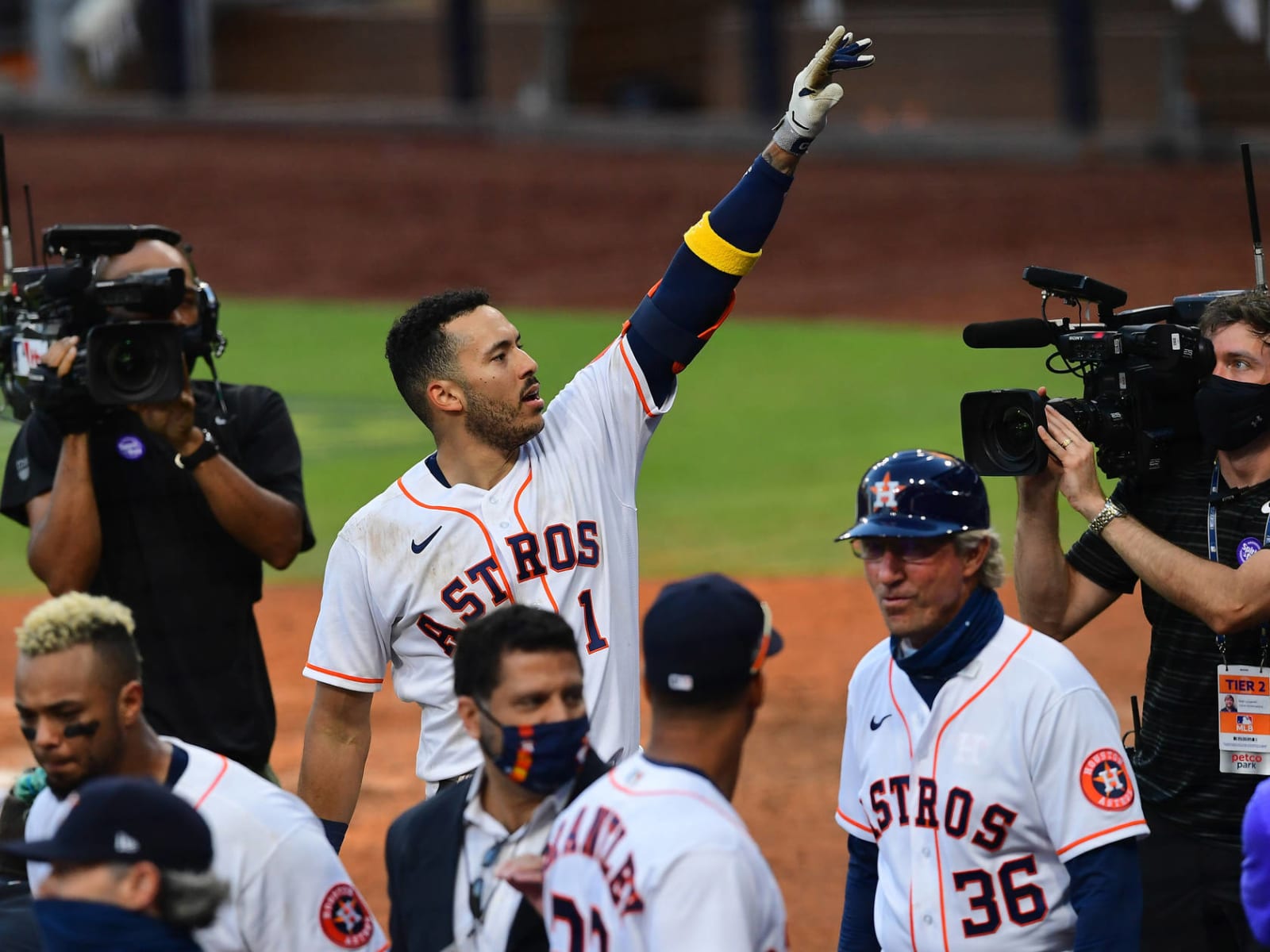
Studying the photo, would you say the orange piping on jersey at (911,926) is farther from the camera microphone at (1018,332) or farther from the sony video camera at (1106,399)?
the camera microphone at (1018,332)

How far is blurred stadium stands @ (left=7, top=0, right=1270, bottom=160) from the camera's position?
1043 inches

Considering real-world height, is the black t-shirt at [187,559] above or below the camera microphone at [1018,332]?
below

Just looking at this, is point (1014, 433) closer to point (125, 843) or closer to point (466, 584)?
point (466, 584)

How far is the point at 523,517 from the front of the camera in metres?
4.14

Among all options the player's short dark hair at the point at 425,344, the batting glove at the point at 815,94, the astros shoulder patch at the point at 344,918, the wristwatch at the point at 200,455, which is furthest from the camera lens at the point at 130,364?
the astros shoulder patch at the point at 344,918

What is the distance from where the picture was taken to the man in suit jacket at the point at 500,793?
3166 mm

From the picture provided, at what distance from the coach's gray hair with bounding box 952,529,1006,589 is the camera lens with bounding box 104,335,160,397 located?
86.7 inches

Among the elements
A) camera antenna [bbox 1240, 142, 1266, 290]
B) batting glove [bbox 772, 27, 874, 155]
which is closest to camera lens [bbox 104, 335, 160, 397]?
batting glove [bbox 772, 27, 874, 155]

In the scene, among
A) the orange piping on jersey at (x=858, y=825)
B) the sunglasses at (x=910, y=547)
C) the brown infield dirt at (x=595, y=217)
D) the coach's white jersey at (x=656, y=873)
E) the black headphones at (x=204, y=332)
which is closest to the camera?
the coach's white jersey at (x=656, y=873)

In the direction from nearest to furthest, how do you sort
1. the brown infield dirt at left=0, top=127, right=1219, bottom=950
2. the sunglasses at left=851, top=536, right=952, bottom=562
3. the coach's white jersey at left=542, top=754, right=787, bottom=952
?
the coach's white jersey at left=542, top=754, right=787, bottom=952 < the sunglasses at left=851, top=536, right=952, bottom=562 < the brown infield dirt at left=0, top=127, right=1219, bottom=950

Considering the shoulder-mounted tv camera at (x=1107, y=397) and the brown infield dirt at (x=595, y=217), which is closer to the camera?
the shoulder-mounted tv camera at (x=1107, y=397)

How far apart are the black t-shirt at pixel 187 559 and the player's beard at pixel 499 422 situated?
104 centimetres

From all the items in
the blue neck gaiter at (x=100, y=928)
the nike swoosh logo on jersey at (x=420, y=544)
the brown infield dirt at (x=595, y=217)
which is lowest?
the blue neck gaiter at (x=100, y=928)

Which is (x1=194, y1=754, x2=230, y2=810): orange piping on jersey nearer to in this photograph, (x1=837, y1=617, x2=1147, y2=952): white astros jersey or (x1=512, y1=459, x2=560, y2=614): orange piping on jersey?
(x1=512, y1=459, x2=560, y2=614): orange piping on jersey
